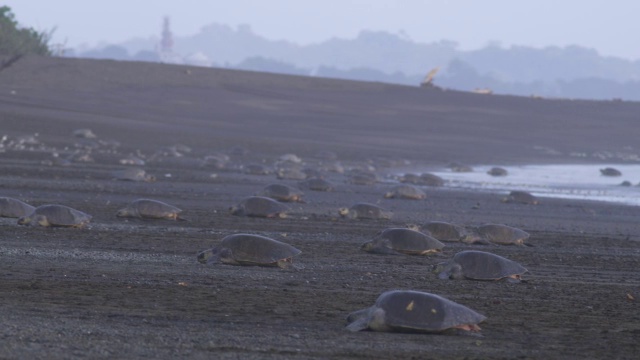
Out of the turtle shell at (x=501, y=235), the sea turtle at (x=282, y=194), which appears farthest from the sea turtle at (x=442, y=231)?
the sea turtle at (x=282, y=194)

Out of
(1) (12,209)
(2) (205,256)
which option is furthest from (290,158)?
(2) (205,256)

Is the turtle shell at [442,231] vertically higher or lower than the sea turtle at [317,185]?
lower

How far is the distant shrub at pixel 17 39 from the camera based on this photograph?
1565 inches

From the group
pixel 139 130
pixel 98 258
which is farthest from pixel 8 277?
pixel 139 130

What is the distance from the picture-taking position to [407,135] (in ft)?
111

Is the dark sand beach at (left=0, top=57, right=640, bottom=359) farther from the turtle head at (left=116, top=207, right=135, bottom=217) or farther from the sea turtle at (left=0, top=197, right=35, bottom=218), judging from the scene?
the turtle head at (left=116, top=207, right=135, bottom=217)

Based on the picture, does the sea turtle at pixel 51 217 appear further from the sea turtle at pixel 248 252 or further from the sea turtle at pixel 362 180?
the sea turtle at pixel 362 180

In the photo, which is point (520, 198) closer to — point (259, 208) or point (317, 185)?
point (317, 185)

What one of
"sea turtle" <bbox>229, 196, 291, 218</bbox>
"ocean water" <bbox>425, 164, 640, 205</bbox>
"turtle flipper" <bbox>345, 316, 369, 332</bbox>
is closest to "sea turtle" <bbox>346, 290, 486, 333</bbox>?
"turtle flipper" <bbox>345, 316, 369, 332</bbox>

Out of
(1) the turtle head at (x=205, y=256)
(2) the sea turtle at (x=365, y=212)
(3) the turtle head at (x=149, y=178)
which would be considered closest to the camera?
(1) the turtle head at (x=205, y=256)

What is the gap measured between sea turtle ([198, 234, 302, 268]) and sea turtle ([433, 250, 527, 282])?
4.54 ft

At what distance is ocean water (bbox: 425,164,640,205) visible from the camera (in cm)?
2148

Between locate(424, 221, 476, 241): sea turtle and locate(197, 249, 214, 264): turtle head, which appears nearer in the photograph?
locate(197, 249, 214, 264): turtle head

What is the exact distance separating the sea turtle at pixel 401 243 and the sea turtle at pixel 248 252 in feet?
4.87
